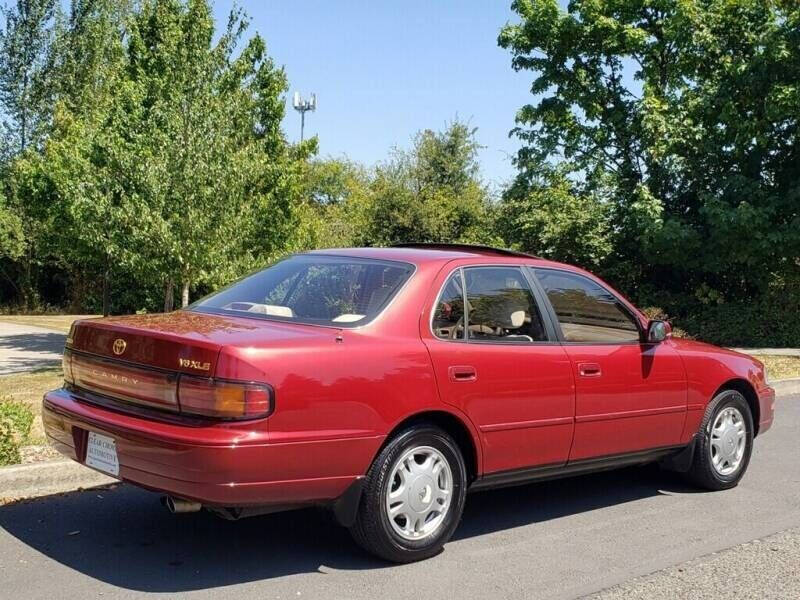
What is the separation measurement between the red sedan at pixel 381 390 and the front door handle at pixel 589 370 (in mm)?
12

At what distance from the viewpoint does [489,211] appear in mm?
25078

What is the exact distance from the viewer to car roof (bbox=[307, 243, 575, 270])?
195 inches

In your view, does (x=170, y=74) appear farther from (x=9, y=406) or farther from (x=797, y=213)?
(x=797, y=213)

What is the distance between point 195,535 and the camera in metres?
4.77

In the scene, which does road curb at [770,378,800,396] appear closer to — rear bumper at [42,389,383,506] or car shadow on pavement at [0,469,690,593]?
car shadow on pavement at [0,469,690,593]

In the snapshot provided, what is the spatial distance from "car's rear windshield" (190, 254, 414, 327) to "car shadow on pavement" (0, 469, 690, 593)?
1227 mm

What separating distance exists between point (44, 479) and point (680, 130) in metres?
16.2

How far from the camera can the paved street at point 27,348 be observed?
14623 mm

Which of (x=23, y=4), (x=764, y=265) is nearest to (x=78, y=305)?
(x=23, y=4)

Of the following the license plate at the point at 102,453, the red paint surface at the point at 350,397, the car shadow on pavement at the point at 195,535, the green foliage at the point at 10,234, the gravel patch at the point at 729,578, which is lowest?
the car shadow on pavement at the point at 195,535

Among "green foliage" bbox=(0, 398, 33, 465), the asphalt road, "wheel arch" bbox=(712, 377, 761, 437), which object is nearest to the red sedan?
the asphalt road

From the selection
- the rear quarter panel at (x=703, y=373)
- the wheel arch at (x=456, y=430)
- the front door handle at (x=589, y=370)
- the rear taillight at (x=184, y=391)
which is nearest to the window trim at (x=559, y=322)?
the front door handle at (x=589, y=370)

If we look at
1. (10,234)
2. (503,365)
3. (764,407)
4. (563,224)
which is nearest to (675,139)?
(563,224)

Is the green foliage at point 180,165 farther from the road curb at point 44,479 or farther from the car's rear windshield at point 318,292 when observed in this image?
the car's rear windshield at point 318,292
